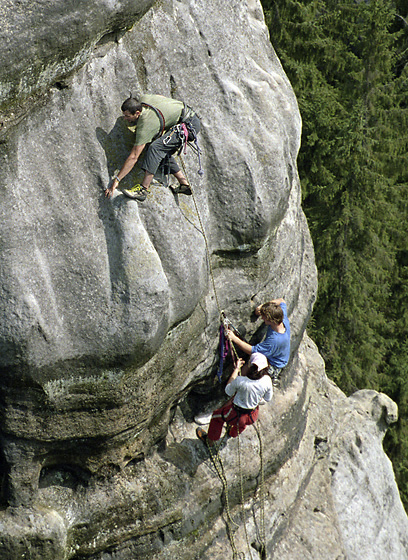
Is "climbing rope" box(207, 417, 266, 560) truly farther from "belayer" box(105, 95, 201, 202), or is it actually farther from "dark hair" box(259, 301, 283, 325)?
"belayer" box(105, 95, 201, 202)

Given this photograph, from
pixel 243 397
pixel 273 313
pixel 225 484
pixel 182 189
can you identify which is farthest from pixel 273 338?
pixel 182 189

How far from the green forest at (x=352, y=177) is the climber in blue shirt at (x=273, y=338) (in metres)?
8.00

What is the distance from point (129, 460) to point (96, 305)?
78.0 inches

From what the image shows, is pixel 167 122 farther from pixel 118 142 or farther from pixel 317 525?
pixel 317 525

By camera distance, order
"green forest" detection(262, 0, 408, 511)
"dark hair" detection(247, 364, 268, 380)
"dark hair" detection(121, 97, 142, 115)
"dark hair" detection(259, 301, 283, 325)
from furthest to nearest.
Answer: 1. "green forest" detection(262, 0, 408, 511)
2. "dark hair" detection(259, 301, 283, 325)
3. "dark hair" detection(247, 364, 268, 380)
4. "dark hair" detection(121, 97, 142, 115)

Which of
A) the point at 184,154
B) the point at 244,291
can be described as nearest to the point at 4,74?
the point at 184,154

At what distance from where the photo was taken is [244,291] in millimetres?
7402

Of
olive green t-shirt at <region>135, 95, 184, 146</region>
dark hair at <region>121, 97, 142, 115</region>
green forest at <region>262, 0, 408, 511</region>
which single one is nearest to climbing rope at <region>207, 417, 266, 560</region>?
olive green t-shirt at <region>135, 95, 184, 146</region>

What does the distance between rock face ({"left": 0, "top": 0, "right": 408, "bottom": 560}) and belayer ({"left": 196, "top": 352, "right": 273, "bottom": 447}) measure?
1.40 feet

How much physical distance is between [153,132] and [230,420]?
3394 mm

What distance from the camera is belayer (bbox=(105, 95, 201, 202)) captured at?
5.60 metres

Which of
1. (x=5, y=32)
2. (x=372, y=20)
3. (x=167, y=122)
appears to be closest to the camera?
(x=5, y=32)

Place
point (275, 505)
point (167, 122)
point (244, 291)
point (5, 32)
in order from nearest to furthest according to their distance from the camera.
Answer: point (5, 32)
point (167, 122)
point (244, 291)
point (275, 505)

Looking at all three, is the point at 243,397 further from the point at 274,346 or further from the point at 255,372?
the point at 274,346
